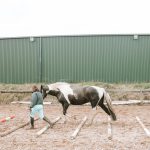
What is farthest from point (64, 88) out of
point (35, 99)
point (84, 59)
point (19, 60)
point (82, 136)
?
point (19, 60)

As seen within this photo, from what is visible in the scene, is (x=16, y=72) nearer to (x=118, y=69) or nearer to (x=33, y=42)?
(x=33, y=42)

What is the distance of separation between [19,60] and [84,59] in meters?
4.22

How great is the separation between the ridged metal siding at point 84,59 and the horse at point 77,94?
32.6 feet

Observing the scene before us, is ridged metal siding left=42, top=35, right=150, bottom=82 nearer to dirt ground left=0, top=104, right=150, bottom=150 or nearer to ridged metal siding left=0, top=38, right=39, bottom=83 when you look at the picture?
ridged metal siding left=0, top=38, right=39, bottom=83

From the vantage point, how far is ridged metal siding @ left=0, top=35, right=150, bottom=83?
24.9m

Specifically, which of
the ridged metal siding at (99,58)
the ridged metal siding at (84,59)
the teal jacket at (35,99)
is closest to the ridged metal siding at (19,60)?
the ridged metal siding at (84,59)

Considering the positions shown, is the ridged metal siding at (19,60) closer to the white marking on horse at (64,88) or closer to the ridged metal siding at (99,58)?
the ridged metal siding at (99,58)

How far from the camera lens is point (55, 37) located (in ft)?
83.1

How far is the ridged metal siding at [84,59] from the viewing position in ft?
81.6

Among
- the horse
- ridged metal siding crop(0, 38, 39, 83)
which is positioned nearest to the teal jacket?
the horse

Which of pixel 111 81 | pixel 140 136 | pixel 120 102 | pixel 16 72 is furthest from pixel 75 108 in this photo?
pixel 140 136

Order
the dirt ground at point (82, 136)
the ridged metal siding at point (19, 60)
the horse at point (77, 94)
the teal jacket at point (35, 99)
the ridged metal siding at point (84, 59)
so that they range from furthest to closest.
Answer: the ridged metal siding at point (19, 60) → the ridged metal siding at point (84, 59) → the horse at point (77, 94) → the teal jacket at point (35, 99) → the dirt ground at point (82, 136)

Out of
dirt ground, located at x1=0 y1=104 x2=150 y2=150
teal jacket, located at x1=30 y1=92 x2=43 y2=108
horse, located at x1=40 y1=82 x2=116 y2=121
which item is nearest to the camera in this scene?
dirt ground, located at x1=0 y1=104 x2=150 y2=150

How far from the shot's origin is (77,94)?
15.1m
